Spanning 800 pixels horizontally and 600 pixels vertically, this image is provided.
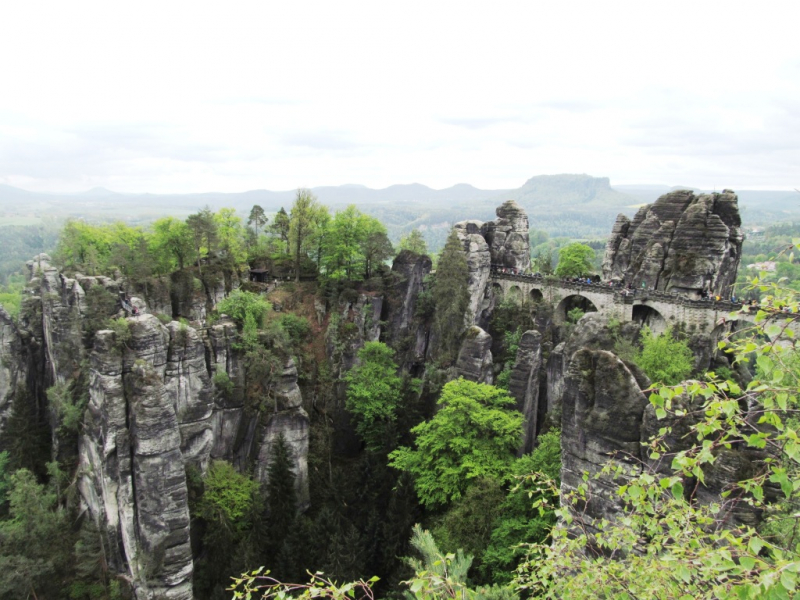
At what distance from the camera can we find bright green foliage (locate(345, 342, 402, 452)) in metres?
35.0

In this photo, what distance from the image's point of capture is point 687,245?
38.2 meters

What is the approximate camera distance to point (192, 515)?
93.5ft

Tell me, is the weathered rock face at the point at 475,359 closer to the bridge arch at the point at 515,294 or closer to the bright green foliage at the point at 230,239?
the bridge arch at the point at 515,294

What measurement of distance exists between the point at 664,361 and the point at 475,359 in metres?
11.3

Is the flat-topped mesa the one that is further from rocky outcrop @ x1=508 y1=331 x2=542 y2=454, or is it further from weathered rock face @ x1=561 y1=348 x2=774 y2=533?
weathered rock face @ x1=561 y1=348 x2=774 y2=533

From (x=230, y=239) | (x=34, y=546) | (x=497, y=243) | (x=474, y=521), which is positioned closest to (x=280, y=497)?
(x=474, y=521)

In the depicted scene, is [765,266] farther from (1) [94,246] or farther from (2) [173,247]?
(1) [94,246]

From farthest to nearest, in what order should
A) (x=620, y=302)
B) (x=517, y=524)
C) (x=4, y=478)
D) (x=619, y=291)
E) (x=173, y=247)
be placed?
(x=173, y=247) → (x=620, y=302) → (x=619, y=291) → (x=4, y=478) → (x=517, y=524)

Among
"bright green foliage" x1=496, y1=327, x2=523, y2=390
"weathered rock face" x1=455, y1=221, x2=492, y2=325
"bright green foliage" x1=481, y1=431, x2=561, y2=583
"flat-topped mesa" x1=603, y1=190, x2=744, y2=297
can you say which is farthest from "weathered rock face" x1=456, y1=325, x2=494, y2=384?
"flat-topped mesa" x1=603, y1=190, x2=744, y2=297

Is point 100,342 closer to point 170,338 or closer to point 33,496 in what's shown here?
point 170,338

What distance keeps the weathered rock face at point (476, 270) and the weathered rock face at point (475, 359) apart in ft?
21.3

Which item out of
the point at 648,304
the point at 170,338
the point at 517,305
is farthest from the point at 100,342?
the point at 648,304

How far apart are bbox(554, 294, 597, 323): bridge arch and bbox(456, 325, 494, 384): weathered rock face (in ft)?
37.4

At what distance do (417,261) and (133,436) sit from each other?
82.1 ft
